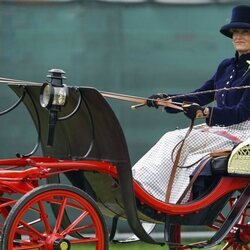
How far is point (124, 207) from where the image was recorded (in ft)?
16.9

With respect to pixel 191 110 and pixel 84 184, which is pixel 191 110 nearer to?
pixel 191 110

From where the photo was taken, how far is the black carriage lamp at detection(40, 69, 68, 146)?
16.1ft

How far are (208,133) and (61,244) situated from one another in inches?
52.1

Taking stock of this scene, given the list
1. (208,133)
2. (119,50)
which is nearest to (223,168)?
(208,133)

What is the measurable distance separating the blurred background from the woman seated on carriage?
168 cm

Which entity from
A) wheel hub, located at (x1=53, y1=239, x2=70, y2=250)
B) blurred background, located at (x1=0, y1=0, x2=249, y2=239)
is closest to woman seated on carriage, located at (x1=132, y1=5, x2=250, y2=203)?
wheel hub, located at (x1=53, y1=239, x2=70, y2=250)

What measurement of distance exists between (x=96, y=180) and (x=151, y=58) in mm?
2422

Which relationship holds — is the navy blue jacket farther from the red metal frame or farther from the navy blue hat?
the red metal frame

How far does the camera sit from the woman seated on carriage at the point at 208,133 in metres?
5.51

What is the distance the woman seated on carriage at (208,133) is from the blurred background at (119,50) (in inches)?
66.0

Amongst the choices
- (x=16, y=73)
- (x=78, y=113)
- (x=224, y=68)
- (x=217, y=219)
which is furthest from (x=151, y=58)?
(x=78, y=113)

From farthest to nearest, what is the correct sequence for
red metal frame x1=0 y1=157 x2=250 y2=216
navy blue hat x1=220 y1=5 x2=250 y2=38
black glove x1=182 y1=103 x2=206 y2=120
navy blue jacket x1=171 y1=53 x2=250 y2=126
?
navy blue hat x1=220 y1=5 x2=250 y2=38 < navy blue jacket x1=171 y1=53 x2=250 y2=126 < black glove x1=182 y1=103 x2=206 y2=120 < red metal frame x1=0 y1=157 x2=250 y2=216

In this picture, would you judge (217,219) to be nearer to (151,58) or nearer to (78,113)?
(78,113)

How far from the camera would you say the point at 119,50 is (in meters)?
7.54
